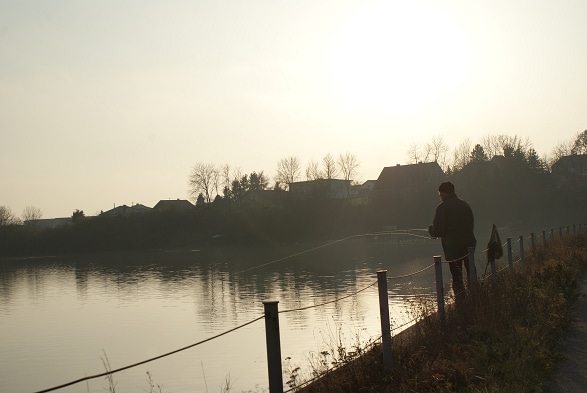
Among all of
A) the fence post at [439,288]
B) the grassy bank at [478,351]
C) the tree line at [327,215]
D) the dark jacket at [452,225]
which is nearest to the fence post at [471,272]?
the grassy bank at [478,351]

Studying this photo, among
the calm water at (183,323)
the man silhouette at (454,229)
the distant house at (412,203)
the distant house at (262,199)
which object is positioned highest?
the distant house at (262,199)

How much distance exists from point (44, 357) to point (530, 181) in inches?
2685

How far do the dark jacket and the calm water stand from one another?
7.09ft

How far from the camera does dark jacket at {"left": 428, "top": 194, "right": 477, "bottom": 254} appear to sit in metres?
10.2

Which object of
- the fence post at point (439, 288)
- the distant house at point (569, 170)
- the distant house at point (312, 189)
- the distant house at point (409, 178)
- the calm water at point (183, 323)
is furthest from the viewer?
the distant house at point (312, 189)

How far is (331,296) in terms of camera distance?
22.5 meters

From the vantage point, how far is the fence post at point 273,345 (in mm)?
4820

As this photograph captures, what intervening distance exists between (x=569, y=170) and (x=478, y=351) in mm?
84505

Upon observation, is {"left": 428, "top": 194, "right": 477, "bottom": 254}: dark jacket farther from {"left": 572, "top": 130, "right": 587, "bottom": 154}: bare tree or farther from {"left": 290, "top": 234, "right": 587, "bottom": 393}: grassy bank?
{"left": 572, "top": 130, "right": 587, "bottom": 154}: bare tree

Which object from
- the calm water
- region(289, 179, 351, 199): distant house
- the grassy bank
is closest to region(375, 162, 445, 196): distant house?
region(289, 179, 351, 199): distant house

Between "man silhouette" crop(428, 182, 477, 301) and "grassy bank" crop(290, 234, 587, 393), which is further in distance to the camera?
"man silhouette" crop(428, 182, 477, 301)

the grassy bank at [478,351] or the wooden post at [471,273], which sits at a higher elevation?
the wooden post at [471,273]

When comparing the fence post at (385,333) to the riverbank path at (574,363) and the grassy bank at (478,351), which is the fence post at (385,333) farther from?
the riverbank path at (574,363)

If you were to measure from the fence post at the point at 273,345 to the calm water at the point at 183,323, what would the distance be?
4.62 metres
